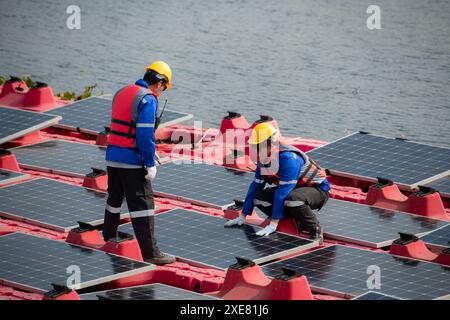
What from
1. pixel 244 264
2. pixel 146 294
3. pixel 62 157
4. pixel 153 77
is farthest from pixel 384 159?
pixel 146 294

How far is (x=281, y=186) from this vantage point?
2216 cm

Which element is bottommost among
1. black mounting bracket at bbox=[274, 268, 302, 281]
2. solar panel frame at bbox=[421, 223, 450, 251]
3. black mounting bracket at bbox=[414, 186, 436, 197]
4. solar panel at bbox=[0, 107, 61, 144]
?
black mounting bracket at bbox=[274, 268, 302, 281]

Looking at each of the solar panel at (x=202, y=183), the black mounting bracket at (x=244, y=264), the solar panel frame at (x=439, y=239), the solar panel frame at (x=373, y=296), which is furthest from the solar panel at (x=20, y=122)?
the solar panel frame at (x=373, y=296)

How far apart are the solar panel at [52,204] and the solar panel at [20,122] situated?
176 centimetres

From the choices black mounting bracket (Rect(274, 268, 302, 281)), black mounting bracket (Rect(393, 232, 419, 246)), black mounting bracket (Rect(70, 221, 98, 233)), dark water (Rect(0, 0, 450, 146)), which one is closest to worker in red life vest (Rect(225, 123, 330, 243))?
black mounting bracket (Rect(393, 232, 419, 246))

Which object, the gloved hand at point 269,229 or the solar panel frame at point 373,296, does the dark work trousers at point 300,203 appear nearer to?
the gloved hand at point 269,229

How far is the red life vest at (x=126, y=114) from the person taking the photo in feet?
70.6

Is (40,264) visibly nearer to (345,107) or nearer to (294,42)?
(345,107)

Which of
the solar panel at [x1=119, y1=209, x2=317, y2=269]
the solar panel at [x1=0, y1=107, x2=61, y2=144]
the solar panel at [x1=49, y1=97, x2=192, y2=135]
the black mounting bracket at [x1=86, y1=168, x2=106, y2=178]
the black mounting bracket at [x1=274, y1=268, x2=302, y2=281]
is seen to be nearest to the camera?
the black mounting bracket at [x1=274, y1=268, x2=302, y2=281]

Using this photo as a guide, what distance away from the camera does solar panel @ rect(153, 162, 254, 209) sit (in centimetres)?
2402

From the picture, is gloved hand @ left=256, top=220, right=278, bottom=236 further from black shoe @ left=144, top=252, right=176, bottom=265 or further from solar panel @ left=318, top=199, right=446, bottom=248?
black shoe @ left=144, top=252, right=176, bottom=265

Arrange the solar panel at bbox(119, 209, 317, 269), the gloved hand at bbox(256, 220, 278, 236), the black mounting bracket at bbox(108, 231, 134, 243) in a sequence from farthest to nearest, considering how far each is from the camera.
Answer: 1. the gloved hand at bbox(256, 220, 278, 236)
2. the solar panel at bbox(119, 209, 317, 269)
3. the black mounting bracket at bbox(108, 231, 134, 243)

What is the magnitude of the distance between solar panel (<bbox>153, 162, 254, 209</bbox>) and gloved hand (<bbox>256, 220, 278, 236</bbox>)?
62.1 inches

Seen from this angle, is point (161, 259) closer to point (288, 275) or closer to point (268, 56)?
point (288, 275)
